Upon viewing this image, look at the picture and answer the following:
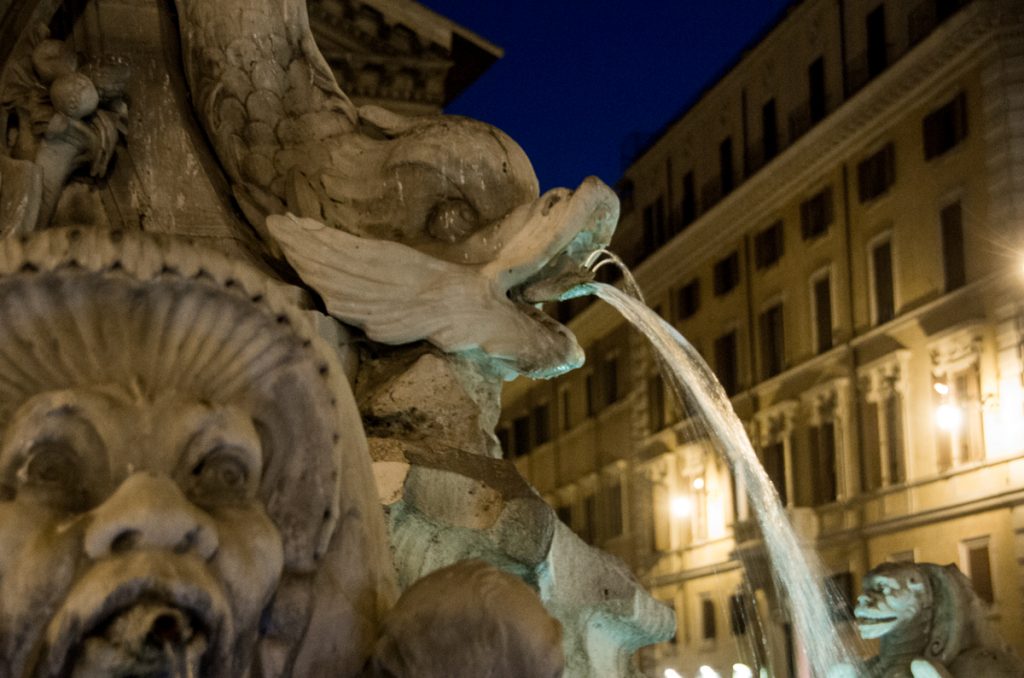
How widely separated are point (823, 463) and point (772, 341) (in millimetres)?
3368

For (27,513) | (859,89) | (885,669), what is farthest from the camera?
(859,89)

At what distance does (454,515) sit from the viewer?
3539 mm

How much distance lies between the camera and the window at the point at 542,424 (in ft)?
145

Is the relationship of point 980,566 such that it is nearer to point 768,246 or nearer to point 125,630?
point 768,246

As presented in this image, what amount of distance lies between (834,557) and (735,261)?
6889 mm

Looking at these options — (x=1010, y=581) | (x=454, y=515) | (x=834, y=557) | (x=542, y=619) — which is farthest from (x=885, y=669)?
(x=834, y=557)

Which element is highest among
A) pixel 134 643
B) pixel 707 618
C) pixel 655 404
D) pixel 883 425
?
pixel 655 404

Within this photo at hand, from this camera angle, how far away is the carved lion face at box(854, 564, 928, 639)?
6.84 metres

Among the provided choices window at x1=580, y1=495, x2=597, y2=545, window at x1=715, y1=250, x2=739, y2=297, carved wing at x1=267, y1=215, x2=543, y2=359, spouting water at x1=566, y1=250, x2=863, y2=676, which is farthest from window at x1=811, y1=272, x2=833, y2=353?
carved wing at x1=267, y1=215, x2=543, y2=359

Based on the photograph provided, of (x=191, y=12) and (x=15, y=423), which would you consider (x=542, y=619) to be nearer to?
(x=15, y=423)

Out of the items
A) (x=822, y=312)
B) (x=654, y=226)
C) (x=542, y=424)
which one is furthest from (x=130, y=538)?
(x=542, y=424)

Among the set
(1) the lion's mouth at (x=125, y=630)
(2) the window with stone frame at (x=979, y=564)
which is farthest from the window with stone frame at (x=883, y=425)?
(1) the lion's mouth at (x=125, y=630)

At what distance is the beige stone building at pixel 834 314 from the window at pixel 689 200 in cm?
9

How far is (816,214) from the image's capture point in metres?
30.8
